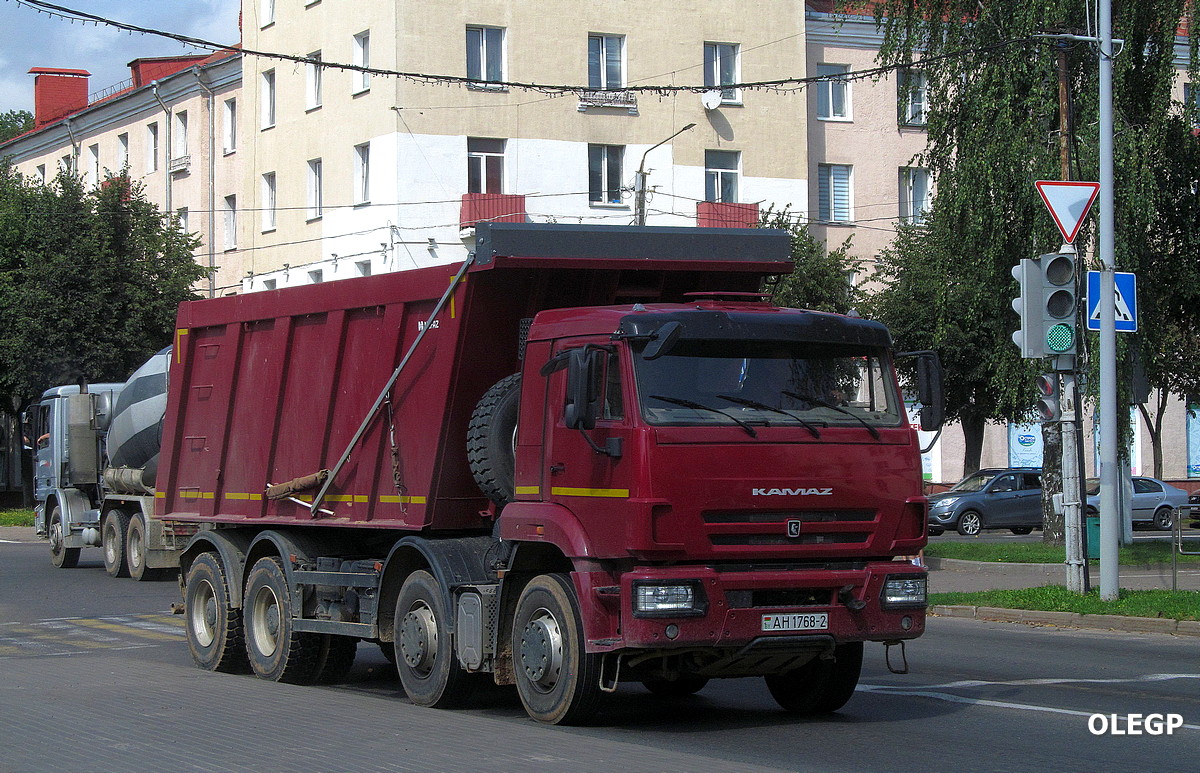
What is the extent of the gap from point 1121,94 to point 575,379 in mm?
17073

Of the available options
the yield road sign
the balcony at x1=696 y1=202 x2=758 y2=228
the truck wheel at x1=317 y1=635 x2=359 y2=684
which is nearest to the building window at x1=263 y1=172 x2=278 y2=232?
the balcony at x1=696 y1=202 x2=758 y2=228

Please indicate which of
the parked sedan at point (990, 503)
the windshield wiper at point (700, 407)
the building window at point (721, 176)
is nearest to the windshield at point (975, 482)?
A: the parked sedan at point (990, 503)

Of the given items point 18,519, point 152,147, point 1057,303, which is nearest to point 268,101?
point 152,147

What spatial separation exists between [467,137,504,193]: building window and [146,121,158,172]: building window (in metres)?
17.3

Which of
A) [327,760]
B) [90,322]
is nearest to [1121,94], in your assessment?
[327,760]

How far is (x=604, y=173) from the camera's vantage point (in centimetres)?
4194

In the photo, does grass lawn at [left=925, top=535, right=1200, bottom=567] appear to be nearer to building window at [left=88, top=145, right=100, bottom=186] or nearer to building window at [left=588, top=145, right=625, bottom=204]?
building window at [left=588, top=145, right=625, bottom=204]

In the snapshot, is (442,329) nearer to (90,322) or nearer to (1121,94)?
(1121,94)

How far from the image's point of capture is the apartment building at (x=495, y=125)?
39531 millimetres

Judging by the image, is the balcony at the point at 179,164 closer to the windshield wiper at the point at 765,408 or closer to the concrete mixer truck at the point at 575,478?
the concrete mixer truck at the point at 575,478

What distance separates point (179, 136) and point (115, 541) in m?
29.6

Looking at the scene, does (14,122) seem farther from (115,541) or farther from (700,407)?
(700,407)

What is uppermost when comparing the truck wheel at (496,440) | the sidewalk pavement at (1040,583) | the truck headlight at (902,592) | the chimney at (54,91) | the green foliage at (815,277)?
the chimney at (54,91)

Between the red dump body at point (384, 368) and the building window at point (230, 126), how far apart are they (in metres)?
36.1
